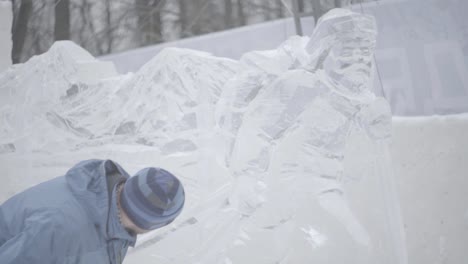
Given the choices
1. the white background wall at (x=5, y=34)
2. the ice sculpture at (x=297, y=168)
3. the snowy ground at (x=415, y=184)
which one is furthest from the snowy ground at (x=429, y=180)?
the white background wall at (x=5, y=34)

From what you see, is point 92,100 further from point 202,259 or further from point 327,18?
point 327,18

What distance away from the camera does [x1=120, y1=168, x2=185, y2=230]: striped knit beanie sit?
2.92ft

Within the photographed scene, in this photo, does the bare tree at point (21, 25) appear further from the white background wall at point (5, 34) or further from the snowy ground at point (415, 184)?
the snowy ground at point (415, 184)

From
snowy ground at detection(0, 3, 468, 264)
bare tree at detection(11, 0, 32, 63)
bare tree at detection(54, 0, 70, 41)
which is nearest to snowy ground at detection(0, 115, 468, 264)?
snowy ground at detection(0, 3, 468, 264)

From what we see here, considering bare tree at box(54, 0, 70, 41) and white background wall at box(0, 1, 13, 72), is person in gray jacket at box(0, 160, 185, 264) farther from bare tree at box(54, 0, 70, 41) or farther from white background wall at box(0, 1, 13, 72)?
bare tree at box(54, 0, 70, 41)

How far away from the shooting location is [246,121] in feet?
4.90

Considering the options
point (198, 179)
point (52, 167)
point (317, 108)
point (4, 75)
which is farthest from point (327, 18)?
point (4, 75)

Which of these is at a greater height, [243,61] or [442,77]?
[243,61]

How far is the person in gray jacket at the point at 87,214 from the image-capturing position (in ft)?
2.58

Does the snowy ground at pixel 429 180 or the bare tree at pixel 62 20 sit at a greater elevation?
the bare tree at pixel 62 20

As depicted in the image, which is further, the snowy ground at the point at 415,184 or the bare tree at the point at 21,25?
the bare tree at the point at 21,25

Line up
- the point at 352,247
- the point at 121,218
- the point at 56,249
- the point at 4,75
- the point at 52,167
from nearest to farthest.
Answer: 1. the point at 56,249
2. the point at 121,218
3. the point at 352,247
4. the point at 52,167
5. the point at 4,75

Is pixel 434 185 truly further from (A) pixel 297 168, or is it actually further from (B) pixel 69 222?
(B) pixel 69 222

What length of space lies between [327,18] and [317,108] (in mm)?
316
